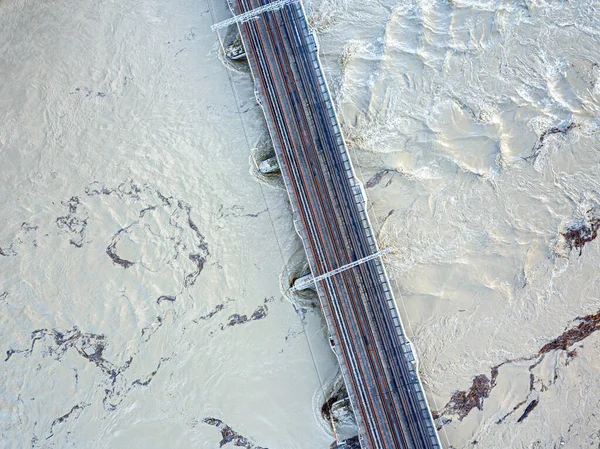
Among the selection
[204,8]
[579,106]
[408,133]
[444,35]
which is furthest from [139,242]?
[579,106]

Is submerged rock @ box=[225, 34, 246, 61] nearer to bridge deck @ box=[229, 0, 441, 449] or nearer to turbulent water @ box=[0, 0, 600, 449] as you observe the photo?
turbulent water @ box=[0, 0, 600, 449]

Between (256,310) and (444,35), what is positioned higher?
(444,35)

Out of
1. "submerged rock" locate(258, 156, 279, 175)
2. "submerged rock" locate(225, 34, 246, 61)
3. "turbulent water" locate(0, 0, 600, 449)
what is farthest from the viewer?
"submerged rock" locate(225, 34, 246, 61)

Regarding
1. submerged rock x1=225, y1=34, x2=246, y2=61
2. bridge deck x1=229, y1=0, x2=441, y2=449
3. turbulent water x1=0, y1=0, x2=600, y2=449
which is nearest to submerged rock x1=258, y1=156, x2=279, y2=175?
bridge deck x1=229, y1=0, x2=441, y2=449

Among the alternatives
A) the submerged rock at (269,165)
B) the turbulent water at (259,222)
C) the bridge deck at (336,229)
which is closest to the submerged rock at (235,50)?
the turbulent water at (259,222)

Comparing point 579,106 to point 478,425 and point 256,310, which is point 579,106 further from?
point 256,310

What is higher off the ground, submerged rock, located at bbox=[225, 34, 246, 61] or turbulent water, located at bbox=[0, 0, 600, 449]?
submerged rock, located at bbox=[225, 34, 246, 61]
